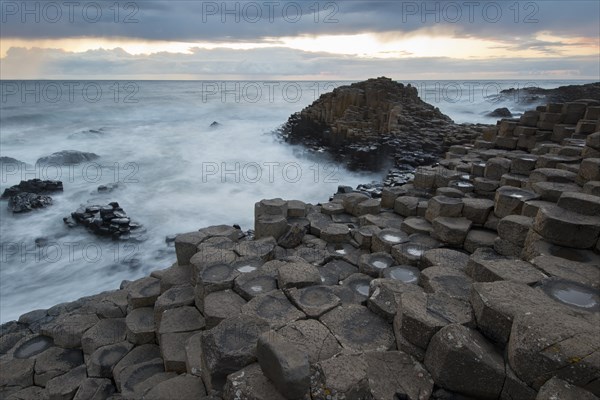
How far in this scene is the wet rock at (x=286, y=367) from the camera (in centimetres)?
223

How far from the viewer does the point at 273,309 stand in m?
3.54

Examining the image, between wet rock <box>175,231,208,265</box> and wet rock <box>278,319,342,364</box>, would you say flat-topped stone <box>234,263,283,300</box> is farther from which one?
wet rock <box>175,231,208,265</box>

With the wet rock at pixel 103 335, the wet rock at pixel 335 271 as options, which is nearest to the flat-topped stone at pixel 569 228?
the wet rock at pixel 335 271

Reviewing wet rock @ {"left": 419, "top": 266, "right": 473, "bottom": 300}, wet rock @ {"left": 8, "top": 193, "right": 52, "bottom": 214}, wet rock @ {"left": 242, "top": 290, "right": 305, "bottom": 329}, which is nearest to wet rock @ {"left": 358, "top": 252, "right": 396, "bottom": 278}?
wet rock @ {"left": 419, "top": 266, "right": 473, "bottom": 300}

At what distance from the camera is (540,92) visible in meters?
48.5

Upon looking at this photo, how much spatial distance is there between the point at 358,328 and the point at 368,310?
280mm

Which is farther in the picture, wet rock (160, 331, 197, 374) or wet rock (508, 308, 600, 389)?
wet rock (160, 331, 197, 374)

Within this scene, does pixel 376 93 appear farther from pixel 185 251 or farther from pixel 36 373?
pixel 36 373

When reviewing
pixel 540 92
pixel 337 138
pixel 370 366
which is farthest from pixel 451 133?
pixel 540 92

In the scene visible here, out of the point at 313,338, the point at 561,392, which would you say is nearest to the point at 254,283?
the point at 313,338

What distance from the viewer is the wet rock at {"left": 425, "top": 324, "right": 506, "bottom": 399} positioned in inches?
97.7

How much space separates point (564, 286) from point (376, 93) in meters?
19.2

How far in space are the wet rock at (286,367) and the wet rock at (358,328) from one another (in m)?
0.87

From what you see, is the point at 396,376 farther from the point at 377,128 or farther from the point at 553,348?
the point at 377,128
